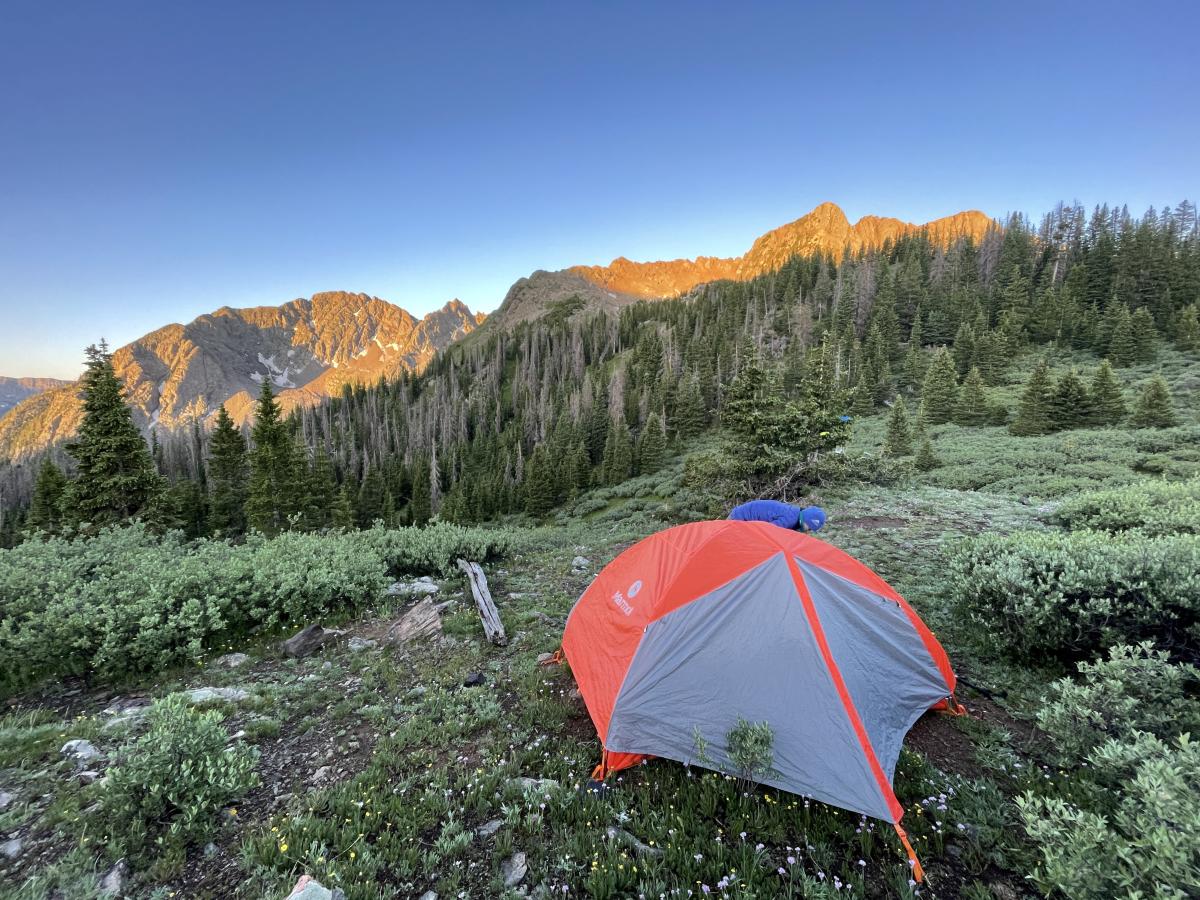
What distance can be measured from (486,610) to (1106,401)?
44.7m

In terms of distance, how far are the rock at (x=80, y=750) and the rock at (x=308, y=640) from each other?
264 centimetres

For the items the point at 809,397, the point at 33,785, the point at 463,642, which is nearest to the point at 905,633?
the point at 463,642

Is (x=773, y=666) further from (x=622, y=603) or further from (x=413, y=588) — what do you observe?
(x=413, y=588)

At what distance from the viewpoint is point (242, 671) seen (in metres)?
7.04

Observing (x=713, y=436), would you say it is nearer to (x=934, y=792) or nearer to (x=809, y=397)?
(x=809, y=397)

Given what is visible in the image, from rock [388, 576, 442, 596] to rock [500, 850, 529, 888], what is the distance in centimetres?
681

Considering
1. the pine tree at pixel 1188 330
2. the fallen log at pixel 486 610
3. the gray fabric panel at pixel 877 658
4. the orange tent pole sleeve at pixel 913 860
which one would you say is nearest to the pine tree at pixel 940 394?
the pine tree at pixel 1188 330

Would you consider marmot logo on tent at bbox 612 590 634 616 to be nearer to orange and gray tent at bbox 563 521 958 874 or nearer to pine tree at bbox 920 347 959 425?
orange and gray tent at bbox 563 521 958 874

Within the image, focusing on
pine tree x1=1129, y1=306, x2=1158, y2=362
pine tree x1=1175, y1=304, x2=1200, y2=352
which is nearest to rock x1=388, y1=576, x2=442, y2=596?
pine tree x1=1129, y1=306, x2=1158, y2=362

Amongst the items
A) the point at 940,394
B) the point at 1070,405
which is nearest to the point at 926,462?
the point at 1070,405

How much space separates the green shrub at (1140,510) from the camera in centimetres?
775

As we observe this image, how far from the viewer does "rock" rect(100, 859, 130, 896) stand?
3.31m

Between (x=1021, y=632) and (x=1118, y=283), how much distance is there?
87442 millimetres

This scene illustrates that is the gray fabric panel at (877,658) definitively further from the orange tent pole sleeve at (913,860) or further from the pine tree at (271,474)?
the pine tree at (271,474)
